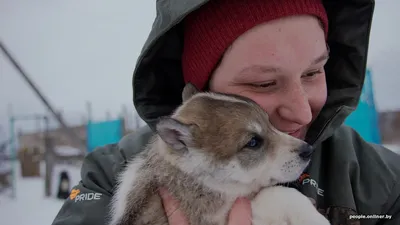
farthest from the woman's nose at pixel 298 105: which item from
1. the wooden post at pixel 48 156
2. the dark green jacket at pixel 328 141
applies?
the wooden post at pixel 48 156

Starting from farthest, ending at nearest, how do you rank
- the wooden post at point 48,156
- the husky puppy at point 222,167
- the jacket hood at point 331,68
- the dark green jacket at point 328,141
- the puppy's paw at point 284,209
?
the wooden post at point 48,156, the jacket hood at point 331,68, the dark green jacket at point 328,141, the husky puppy at point 222,167, the puppy's paw at point 284,209

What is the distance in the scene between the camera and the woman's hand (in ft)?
4.91

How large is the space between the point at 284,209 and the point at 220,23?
820 millimetres

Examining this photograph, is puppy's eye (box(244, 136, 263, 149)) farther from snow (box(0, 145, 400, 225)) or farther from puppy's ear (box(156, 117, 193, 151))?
snow (box(0, 145, 400, 225))

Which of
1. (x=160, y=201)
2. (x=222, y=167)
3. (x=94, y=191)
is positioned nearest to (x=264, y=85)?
(x=222, y=167)

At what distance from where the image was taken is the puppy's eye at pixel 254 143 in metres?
1.61

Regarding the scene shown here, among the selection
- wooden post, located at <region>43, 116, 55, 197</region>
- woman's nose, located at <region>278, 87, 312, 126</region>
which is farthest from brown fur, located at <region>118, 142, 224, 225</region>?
wooden post, located at <region>43, 116, 55, 197</region>

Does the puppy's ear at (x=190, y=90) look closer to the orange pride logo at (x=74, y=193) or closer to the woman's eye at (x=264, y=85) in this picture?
the woman's eye at (x=264, y=85)

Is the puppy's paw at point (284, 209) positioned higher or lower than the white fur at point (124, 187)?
higher

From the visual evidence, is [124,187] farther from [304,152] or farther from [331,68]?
[331,68]

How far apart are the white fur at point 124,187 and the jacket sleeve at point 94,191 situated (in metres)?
0.08

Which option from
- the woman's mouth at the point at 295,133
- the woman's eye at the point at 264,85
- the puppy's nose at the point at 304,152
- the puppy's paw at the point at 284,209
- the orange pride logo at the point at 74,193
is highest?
the woman's eye at the point at 264,85

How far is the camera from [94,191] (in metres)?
1.95

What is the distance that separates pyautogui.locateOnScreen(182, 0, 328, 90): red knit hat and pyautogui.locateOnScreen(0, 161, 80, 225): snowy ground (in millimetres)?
4065
